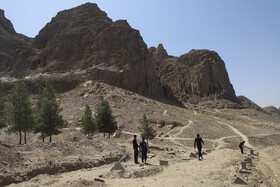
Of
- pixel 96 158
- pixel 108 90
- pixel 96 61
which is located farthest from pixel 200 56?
pixel 96 158

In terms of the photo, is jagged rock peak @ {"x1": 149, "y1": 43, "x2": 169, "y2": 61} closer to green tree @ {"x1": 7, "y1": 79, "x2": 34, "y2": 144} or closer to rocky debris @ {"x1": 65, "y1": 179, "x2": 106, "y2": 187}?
green tree @ {"x1": 7, "y1": 79, "x2": 34, "y2": 144}

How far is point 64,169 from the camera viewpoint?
1305cm

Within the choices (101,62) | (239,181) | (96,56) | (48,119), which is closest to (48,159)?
(239,181)

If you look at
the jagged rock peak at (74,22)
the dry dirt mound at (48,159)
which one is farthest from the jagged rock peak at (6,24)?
the dry dirt mound at (48,159)

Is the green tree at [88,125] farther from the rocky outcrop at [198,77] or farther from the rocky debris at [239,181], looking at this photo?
the rocky outcrop at [198,77]

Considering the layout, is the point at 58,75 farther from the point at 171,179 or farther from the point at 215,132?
the point at 171,179

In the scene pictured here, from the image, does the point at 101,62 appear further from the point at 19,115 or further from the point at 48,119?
the point at 19,115

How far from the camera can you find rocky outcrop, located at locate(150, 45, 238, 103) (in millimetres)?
120062

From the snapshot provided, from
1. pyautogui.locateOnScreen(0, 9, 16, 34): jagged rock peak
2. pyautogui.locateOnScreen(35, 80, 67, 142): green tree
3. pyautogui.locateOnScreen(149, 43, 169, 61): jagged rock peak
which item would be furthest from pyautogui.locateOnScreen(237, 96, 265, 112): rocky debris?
pyautogui.locateOnScreen(0, 9, 16, 34): jagged rock peak

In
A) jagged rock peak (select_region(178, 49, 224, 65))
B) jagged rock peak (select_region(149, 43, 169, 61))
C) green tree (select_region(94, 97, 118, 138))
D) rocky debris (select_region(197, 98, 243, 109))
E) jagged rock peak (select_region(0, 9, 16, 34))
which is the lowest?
green tree (select_region(94, 97, 118, 138))

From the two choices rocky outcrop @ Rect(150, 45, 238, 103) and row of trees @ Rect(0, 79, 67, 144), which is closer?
row of trees @ Rect(0, 79, 67, 144)

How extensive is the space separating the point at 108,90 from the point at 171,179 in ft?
204

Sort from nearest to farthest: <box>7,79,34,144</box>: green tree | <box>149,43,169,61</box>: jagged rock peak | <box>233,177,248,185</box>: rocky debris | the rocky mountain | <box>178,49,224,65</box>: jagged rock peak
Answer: <box>233,177,248,185</box>: rocky debris → <box>7,79,34,144</box>: green tree → the rocky mountain → <box>178,49,224,65</box>: jagged rock peak → <box>149,43,169,61</box>: jagged rock peak

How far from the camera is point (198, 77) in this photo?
122m
